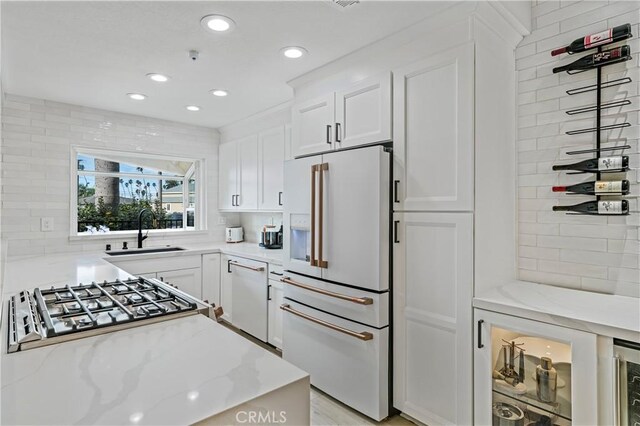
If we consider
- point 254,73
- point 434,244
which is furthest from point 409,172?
point 254,73

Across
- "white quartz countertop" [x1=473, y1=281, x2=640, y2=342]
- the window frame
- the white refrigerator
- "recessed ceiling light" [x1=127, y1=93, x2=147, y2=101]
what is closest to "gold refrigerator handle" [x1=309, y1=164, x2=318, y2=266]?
the white refrigerator

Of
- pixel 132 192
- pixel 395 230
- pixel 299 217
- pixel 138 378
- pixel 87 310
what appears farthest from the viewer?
pixel 132 192

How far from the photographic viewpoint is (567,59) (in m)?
2.05

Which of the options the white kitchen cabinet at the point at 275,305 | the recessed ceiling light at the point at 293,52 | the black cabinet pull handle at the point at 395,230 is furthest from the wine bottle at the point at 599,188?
the white kitchen cabinet at the point at 275,305

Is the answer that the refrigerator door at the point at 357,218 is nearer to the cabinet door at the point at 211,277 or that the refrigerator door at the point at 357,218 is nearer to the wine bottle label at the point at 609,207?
the wine bottle label at the point at 609,207

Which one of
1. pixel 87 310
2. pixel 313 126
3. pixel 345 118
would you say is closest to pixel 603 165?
pixel 345 118

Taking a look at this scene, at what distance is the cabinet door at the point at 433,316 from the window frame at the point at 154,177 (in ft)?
10.1

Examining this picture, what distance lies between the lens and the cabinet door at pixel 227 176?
14.2 feet

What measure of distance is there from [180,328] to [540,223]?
208cm

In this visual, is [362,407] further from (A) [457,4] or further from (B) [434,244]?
(A) [457,4]

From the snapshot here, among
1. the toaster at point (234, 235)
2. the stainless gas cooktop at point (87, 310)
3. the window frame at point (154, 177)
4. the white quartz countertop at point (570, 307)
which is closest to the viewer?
the stainless gas cooktop at point (87, 310)

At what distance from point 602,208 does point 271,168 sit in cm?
277

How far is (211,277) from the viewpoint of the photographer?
12.9 feet

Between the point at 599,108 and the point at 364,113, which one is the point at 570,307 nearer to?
the point at 599,108
